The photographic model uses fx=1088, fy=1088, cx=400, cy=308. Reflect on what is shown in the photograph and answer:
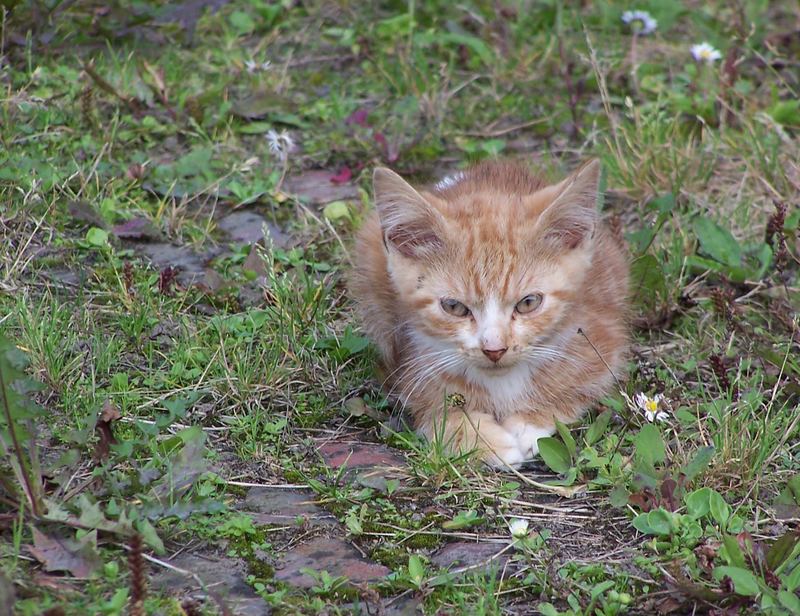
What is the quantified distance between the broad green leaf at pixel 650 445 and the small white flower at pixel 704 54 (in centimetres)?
289

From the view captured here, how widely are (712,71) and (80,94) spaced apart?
3.20 m

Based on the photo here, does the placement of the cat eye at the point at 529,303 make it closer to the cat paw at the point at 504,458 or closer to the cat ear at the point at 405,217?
the cat ear at the point at 405,217

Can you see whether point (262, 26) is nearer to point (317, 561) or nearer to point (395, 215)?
point (395, 215)

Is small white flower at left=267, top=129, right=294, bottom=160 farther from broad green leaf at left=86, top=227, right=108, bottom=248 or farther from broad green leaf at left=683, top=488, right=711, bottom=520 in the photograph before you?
broad green leaf at left=683, top=488, right=711, bottom=520

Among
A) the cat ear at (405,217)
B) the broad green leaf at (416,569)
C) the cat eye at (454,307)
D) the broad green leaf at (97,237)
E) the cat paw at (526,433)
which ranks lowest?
the cat paw at (526,433)

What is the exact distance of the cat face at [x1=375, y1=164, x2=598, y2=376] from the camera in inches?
140

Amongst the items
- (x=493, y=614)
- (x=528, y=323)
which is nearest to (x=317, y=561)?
(x=493, y=614)

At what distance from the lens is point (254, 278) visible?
4453 mm

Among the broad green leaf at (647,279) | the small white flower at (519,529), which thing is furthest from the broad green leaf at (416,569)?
the broad green leaf at (647,279)

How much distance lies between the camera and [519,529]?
3.08 m

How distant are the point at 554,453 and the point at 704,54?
9.69 feet

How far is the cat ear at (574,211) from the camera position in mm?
3564

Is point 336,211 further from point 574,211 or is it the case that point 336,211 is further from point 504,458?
point 504,458

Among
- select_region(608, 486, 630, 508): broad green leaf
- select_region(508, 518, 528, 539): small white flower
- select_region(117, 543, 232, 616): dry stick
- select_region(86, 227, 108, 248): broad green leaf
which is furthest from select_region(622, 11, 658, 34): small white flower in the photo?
select_region(117, 543, 232, 616): dry stick
